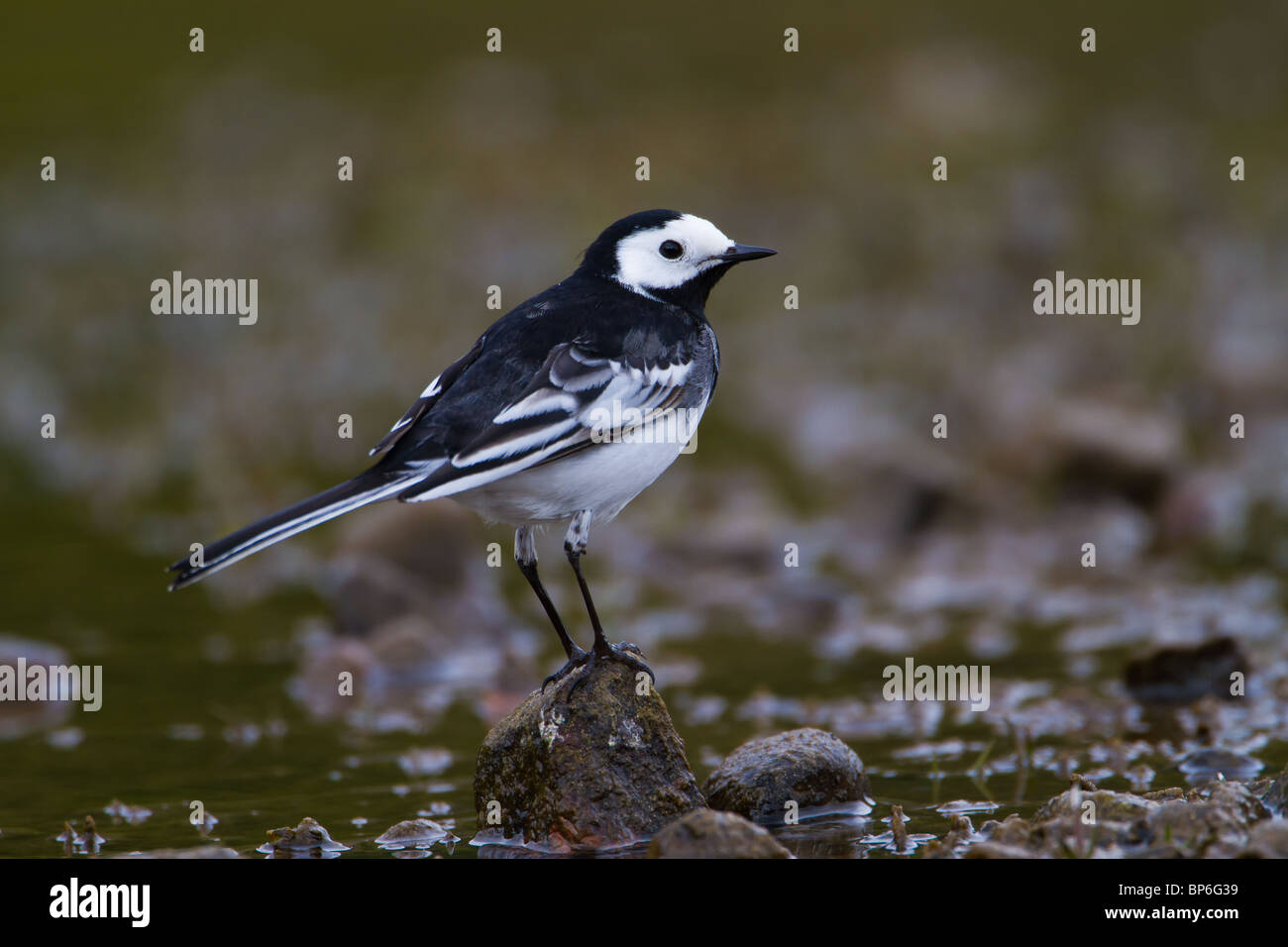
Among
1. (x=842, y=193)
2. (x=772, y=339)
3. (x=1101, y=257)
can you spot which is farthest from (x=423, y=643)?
(x=842, y=193)

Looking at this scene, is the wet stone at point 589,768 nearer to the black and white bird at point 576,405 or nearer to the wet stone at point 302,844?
the black and white bird at point 576,405

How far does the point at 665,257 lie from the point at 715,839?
3.13 metres

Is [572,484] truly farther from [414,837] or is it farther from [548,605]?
[414,837]

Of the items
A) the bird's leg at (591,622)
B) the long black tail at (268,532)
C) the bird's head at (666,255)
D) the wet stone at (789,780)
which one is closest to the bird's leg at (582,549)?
the bird's leg at (591,622)

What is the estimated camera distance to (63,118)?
28297 millimetres

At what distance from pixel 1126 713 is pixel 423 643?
463 cm

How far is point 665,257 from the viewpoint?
8.34 metres

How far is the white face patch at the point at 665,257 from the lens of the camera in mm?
8305

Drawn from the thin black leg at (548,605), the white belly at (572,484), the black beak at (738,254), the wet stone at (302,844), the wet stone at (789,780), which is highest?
the black beak at (738,254)

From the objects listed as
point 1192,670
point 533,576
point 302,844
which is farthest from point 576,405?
point 1192,670

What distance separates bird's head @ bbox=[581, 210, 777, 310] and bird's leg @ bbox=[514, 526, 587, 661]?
1.32 m

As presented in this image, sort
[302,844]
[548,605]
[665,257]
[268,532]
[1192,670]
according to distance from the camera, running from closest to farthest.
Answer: [268,532] < [302,844] < [548,605] < [665,257] < [1192,670]

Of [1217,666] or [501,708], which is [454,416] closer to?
[501,708]
